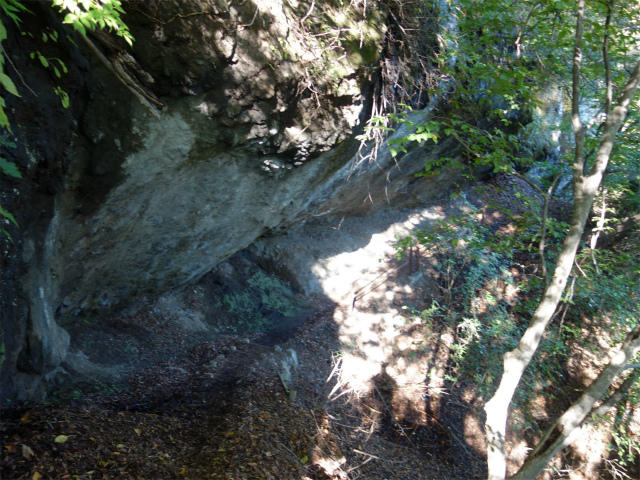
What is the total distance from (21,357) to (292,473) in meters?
3.10

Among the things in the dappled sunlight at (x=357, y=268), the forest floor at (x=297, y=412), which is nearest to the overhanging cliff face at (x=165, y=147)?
the forest floor at (x=297, y=412)

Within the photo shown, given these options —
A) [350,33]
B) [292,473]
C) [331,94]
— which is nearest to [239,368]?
[292,473]

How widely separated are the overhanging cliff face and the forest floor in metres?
0.99

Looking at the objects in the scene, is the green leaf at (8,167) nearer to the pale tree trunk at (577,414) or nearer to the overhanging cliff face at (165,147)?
the overhanging cliff face at (165,147)

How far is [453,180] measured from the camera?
12742mm

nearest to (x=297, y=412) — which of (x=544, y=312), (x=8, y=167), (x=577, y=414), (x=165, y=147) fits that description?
(x=577, y=414)

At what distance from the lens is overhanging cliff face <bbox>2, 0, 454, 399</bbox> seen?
376cm

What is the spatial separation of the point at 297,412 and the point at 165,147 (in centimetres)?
410

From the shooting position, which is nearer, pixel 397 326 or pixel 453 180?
pixel 397 326

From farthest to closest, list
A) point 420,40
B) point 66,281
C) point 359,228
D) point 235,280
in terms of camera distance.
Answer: point 359,228 → point 235,280 → point 420,40 → point 66,281

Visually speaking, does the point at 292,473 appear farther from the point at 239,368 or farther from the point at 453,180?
the point at 453,180

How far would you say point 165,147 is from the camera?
4.73 metres

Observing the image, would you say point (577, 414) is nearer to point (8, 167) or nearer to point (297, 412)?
point (297, 412)

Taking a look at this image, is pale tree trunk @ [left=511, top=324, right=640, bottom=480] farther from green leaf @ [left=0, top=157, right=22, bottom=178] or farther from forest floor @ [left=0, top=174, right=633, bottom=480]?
green leaf @ [left=0, top=157, right=22, bottom=178]
